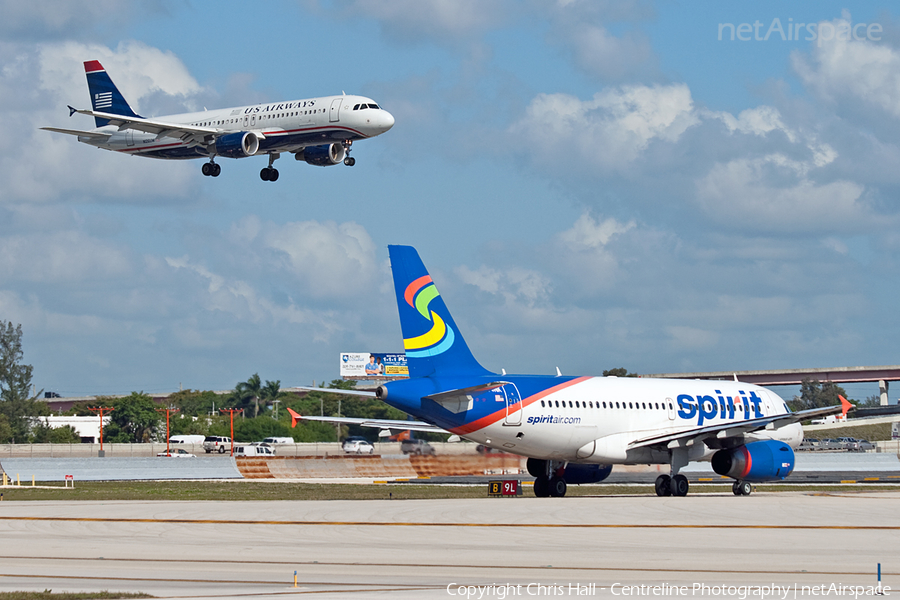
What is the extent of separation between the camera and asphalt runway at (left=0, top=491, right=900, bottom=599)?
15484 mm

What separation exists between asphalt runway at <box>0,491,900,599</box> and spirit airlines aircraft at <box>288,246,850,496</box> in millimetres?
3117

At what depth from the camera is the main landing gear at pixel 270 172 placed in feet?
169

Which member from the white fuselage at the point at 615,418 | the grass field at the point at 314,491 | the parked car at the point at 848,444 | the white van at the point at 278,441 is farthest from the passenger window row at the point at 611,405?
the white van at the point at 278,441

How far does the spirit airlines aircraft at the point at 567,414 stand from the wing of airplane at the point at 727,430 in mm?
40

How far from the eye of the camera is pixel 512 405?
112 ft

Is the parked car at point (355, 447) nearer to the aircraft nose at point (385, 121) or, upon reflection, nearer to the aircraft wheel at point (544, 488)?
the aircraft nose at point (385, 121)

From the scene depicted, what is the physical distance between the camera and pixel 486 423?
33688 mm

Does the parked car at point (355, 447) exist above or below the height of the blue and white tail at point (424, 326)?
below

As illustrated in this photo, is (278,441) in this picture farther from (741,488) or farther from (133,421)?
(741,488)

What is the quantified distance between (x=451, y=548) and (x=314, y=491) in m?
22.8

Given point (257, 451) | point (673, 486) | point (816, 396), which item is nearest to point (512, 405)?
point (673, 486)

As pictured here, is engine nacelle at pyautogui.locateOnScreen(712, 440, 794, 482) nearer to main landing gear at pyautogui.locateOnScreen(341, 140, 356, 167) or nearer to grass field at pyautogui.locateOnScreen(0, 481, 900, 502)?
grass field at pyautogui.locateOnScreen(0, 481, 900, 502)

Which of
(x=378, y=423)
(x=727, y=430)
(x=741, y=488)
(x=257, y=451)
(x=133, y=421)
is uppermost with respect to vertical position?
(x=133, y=421)

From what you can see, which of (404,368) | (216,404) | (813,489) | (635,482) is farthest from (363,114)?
(216,404)
